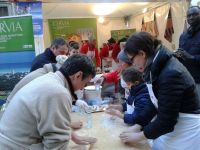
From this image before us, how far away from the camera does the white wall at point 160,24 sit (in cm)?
487

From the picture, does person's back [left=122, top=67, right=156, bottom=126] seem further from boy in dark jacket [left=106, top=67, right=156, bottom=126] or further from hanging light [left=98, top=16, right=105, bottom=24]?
hanging light [left=98, top=16, right=105, bottom=24]

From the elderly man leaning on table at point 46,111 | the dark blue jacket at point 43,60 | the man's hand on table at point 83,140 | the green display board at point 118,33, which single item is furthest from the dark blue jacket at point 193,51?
the green display board at point 118,33

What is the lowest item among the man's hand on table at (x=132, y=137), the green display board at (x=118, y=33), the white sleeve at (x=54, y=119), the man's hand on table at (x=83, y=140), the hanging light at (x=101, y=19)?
the man's hand on table at (x=83, y=140)

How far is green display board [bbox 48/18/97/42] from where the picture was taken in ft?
20.8

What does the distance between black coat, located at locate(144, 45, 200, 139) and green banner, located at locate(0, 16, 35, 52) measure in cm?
204

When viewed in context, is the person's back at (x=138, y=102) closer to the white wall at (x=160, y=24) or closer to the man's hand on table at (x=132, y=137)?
the man's hand on table at (x=132, y=137)

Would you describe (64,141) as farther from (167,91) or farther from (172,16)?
(172,16)

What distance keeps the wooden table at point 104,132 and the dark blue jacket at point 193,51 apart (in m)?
1.08

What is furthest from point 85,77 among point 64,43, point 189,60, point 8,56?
point 8,56

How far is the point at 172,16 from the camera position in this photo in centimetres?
524

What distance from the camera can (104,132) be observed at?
69.0 inches

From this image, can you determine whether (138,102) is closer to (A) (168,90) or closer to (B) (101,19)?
(A) (168,90)

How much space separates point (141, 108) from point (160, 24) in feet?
14.4

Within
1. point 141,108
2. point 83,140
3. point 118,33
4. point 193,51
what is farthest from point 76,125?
point 118,33
